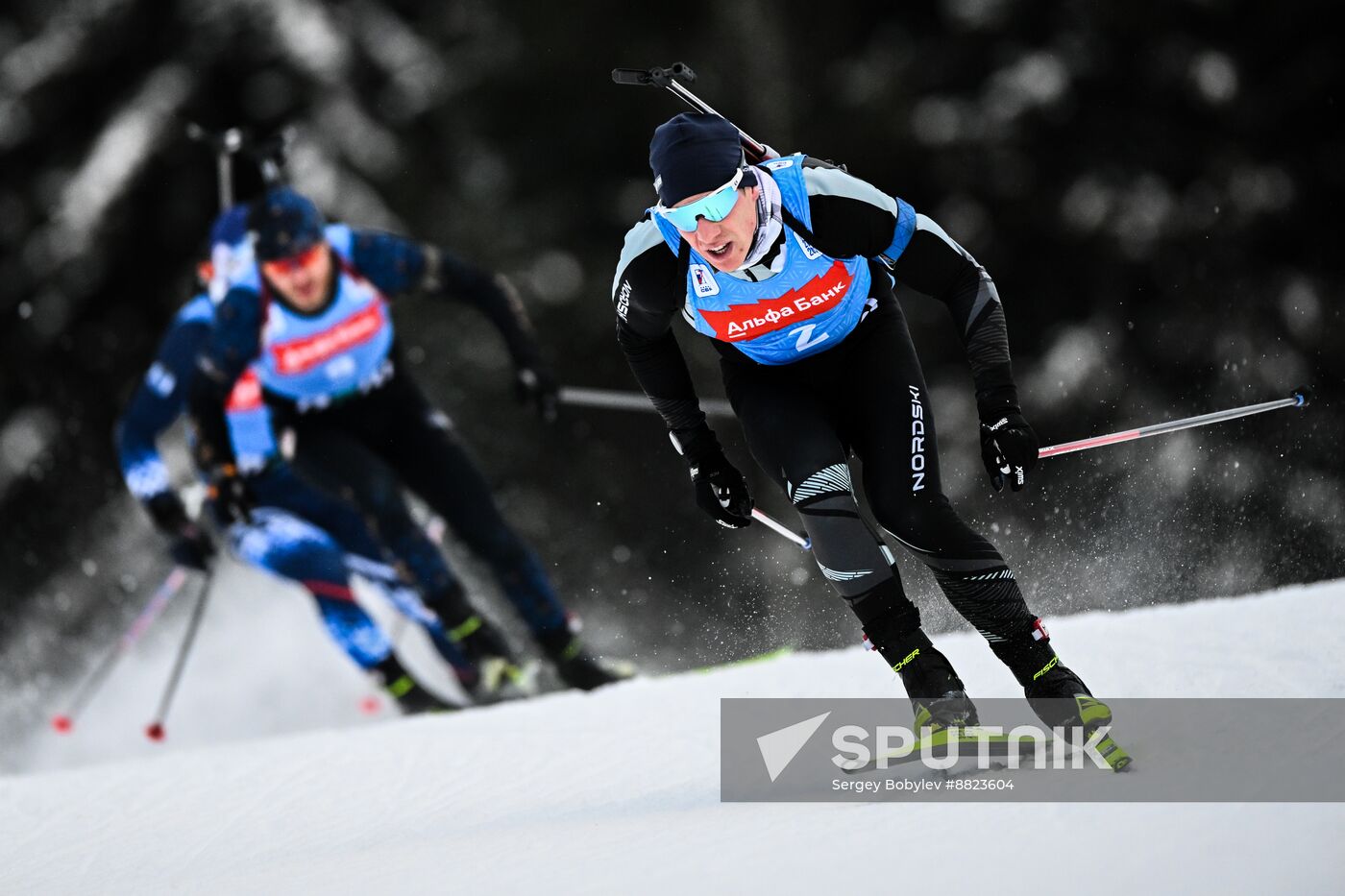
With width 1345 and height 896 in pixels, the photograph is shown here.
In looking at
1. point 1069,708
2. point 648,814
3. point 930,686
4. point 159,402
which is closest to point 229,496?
point 159,402

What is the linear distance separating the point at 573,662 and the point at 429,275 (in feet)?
5.59

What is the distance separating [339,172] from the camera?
688 cm

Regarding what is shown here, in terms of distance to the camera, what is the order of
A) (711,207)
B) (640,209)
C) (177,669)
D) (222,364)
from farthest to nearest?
(640,209)
(177,669)
(222,364)
(711,207)

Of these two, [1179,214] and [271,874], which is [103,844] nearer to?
[271,874]

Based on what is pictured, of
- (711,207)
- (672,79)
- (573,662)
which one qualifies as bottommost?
(573,662)

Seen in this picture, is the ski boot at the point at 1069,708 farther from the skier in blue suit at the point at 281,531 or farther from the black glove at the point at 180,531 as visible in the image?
the black glove at the point at 180,531

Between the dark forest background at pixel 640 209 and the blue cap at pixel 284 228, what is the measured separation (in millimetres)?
1194

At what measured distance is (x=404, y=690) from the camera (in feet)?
16.8

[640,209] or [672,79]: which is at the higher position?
[672,79]

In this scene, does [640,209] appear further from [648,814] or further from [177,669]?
[648,814]

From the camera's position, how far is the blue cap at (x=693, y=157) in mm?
2146

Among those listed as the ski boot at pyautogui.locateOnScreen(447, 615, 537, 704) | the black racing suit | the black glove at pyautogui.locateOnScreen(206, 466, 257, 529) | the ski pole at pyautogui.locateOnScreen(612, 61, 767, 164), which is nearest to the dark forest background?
the ski boot at pyautogui.locateOnScreen(447, 615, 537, 704)

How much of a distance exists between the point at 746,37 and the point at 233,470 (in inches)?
142

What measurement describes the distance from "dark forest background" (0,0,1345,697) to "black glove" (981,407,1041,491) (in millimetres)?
3655
